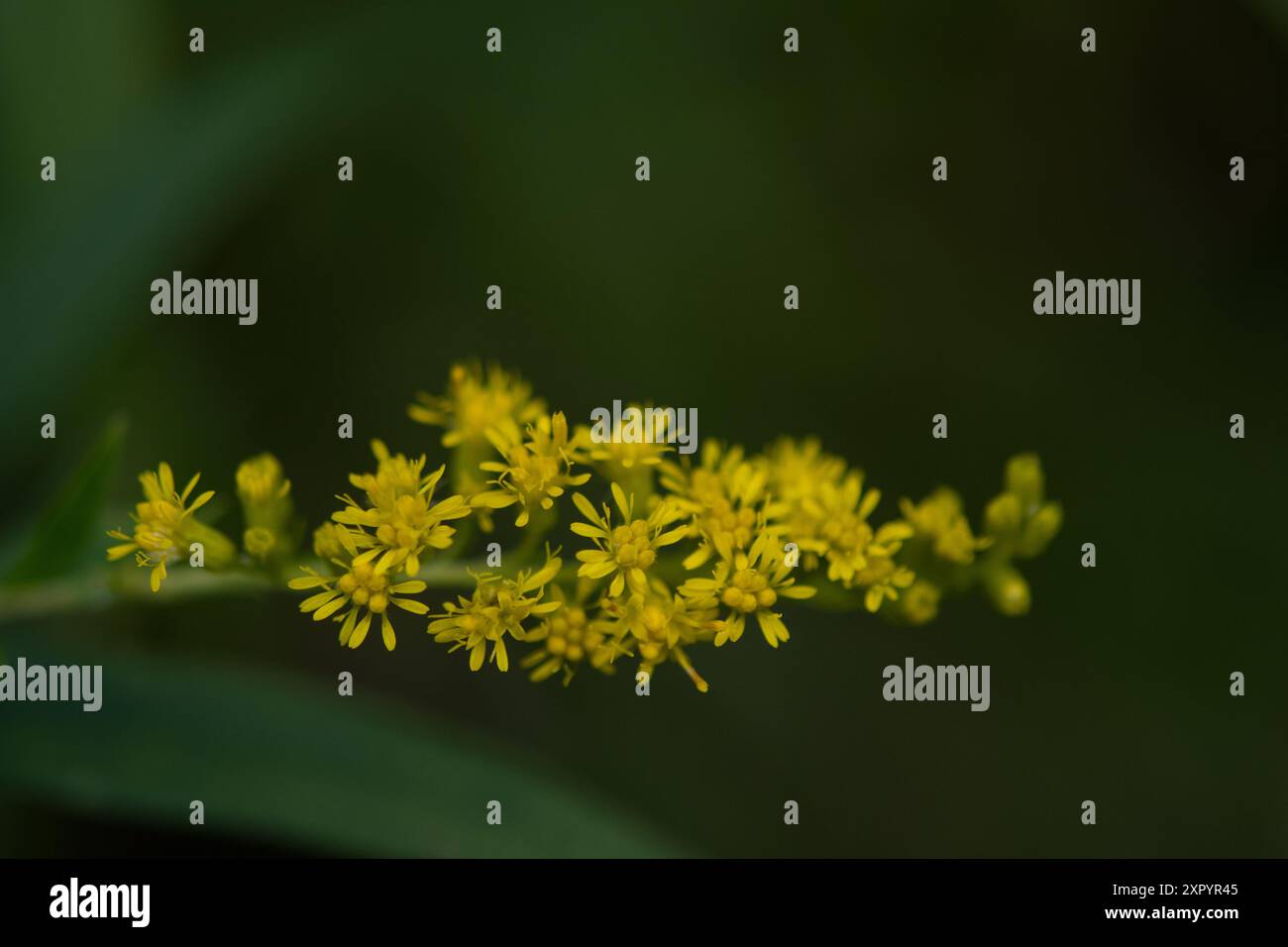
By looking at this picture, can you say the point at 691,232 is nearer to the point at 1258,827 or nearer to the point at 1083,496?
the point at 1083,496

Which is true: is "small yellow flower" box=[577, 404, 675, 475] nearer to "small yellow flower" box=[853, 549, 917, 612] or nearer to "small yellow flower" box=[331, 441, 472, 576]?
"small yellow flower" box=[331, 441, 472, 576]

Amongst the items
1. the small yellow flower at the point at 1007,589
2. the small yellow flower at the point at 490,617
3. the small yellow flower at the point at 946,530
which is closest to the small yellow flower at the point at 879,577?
the small yellow flower at the point at 946,530

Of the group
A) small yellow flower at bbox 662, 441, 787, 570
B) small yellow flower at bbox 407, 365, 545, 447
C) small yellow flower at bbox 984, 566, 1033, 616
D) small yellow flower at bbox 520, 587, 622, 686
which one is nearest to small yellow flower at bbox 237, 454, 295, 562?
small yellow flower at bbox 407, 365, 545, 447

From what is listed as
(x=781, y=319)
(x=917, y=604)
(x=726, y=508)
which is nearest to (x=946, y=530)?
(x=917, y=604)

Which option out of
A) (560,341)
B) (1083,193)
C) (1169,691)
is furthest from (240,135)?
(1169,691)

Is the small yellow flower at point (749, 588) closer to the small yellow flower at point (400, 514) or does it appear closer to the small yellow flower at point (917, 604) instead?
the small yellow flower at point (917, 604)

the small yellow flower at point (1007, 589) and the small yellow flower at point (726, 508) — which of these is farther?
the small yellow flower at point (1007, 589)
